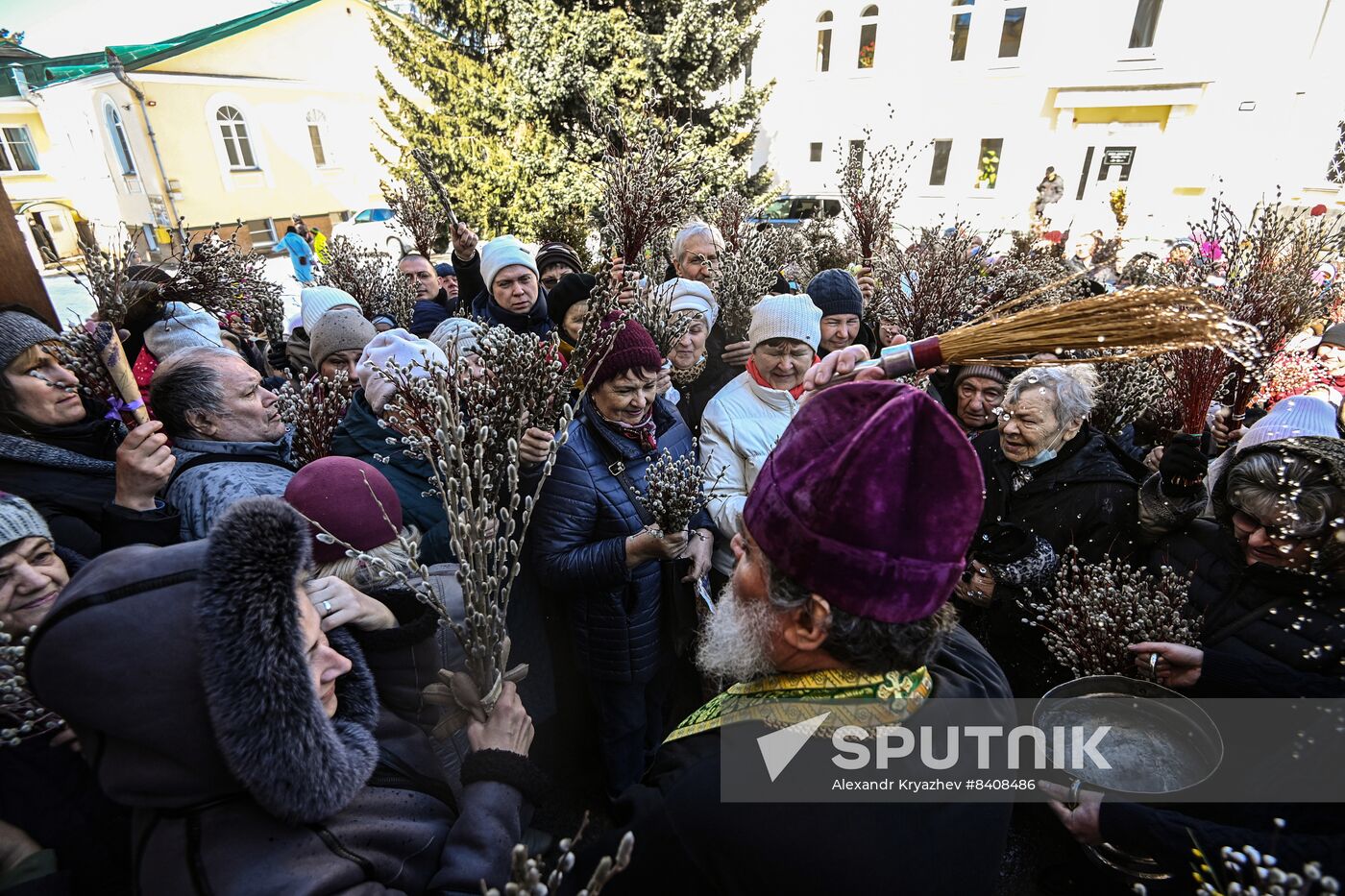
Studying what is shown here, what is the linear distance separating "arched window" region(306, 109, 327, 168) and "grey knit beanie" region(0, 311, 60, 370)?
26926 millimetres

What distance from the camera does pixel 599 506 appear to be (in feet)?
8.76

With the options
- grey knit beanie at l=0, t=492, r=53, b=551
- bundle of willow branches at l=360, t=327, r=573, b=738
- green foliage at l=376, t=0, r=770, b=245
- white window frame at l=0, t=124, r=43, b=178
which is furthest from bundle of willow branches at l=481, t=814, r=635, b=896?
white window frame at l=0, t=124, r=43, b=178

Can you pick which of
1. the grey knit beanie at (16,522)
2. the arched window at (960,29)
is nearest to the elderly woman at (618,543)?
the grey knit beanie at (16,522)

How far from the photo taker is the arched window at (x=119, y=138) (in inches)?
807

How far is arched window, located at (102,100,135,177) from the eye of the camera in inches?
807

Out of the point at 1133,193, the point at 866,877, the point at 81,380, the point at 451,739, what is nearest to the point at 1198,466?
the point at 866,877

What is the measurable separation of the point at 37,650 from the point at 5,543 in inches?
35.7

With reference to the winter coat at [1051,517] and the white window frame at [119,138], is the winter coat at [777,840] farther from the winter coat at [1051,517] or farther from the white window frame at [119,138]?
the white window frame at [119,138]

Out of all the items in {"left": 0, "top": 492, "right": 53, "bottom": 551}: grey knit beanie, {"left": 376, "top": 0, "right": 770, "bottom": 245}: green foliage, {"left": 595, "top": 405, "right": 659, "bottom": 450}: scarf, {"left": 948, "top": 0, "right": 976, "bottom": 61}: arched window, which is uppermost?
{"left": 948, "top": 0, "right": 976, "bottom": 61}: arched window

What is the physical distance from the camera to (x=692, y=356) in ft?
13.6

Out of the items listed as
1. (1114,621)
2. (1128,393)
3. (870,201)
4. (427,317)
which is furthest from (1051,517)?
(427,317)

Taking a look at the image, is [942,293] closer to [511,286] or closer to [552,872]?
[511,286]

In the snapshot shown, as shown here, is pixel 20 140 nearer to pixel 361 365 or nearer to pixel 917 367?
pixel 361 365

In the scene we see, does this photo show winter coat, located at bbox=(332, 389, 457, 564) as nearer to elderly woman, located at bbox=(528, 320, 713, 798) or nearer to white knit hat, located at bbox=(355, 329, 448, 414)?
white knit hat, located at bbox=(355, 329, 448, 414)
